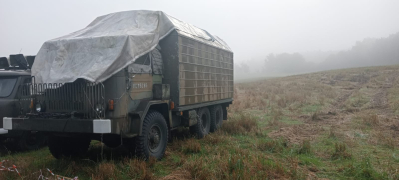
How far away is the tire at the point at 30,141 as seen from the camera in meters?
7.31

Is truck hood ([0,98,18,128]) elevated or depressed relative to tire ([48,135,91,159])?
elevated

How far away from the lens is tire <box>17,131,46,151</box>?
7312mm

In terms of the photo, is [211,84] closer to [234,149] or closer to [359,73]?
[234,149]

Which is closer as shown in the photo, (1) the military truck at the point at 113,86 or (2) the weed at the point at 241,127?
(1) the military truck at the point at 113,86

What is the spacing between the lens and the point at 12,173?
5203 millimetres

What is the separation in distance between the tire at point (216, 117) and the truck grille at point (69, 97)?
521 centimetres

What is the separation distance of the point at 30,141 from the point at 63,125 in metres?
3.17

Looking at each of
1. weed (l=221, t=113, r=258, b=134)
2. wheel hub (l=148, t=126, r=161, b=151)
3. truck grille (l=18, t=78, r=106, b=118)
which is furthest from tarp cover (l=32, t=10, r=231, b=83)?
weed (l=221, t=113, r=258, b=134)

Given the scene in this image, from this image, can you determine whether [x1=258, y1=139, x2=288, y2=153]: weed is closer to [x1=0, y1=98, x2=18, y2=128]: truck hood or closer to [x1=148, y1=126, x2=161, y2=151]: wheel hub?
[x1=148, y1=126, x2=161, y2=151]: wheel hub

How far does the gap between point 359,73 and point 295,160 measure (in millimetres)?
31066

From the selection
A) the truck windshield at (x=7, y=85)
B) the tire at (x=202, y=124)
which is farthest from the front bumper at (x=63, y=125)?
the tire at (x=202, y=124)

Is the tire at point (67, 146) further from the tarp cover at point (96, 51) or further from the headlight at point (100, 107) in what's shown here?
the headlight at point (100, 107)

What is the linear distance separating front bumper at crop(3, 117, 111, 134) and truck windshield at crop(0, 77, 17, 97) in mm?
1849

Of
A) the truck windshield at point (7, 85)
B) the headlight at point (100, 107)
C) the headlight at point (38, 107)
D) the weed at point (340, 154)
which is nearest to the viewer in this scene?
the headlight at point (100, 107)
